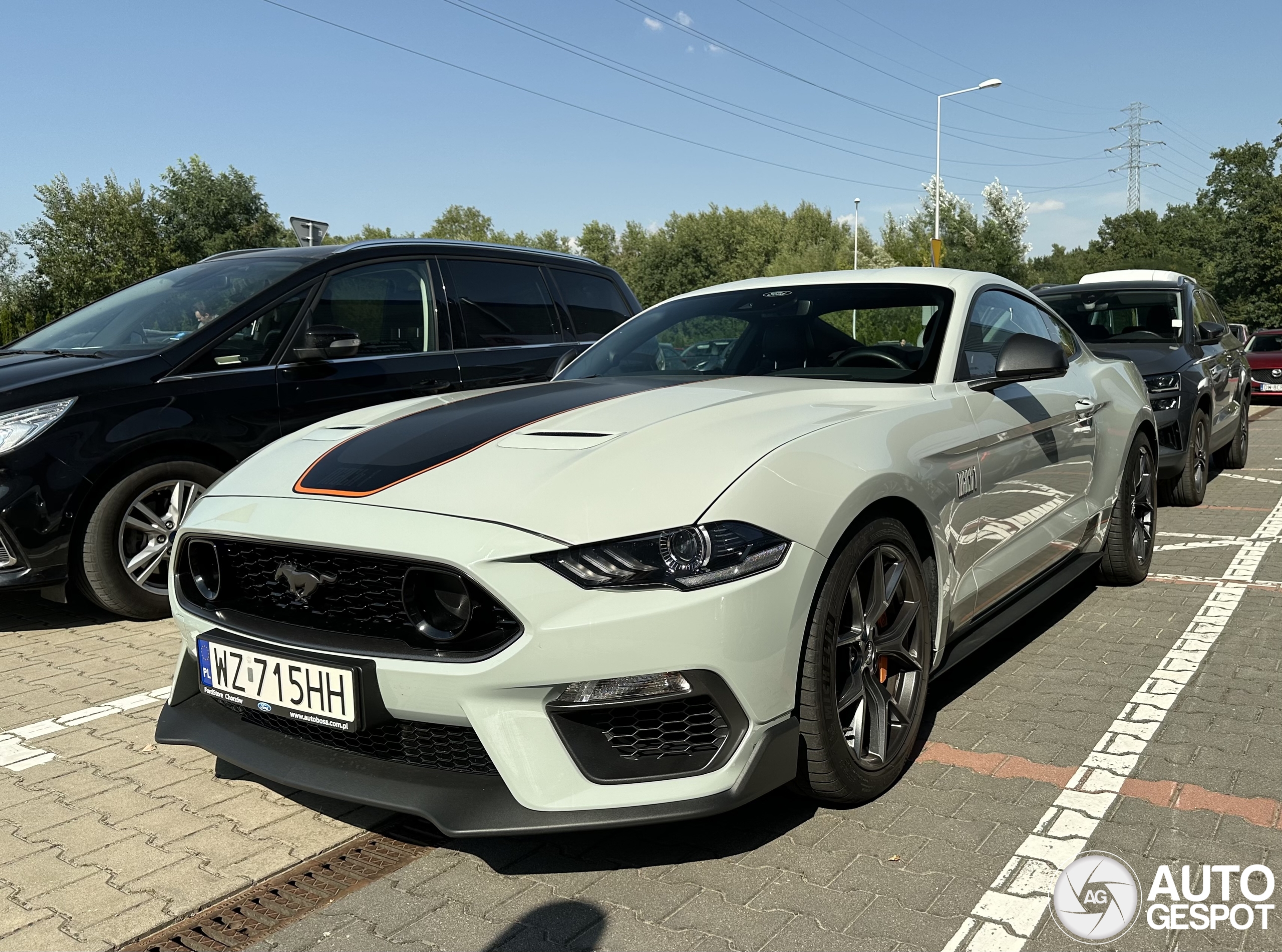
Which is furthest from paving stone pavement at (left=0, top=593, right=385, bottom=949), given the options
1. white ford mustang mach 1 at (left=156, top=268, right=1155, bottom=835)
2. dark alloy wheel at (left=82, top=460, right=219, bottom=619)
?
dark alloy wheel at (left=82, top=460, right=219, bottom=619)

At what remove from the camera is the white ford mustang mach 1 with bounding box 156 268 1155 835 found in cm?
237

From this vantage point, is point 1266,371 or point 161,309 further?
point 1266,371

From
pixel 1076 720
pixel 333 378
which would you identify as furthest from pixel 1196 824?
pixel 333 378

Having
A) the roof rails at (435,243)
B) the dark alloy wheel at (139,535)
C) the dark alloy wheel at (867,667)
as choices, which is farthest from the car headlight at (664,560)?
the roof rails at (435,243)

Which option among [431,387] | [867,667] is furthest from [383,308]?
[867,667]

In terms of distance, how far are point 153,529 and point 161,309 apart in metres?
1.27

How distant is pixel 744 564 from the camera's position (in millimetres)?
2459

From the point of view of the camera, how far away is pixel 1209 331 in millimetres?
8664

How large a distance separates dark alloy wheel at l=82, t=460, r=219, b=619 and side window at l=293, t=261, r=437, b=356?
0.95m

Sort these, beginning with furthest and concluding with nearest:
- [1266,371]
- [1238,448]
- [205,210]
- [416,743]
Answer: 1. [205,210]
2. [1266,371]
3. [1238,448]
4. [416,743]

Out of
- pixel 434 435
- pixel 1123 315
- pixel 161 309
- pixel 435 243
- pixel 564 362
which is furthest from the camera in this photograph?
pixel 1123 315

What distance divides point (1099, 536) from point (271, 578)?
12.6ft

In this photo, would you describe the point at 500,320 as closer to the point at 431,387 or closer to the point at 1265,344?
the point at 431,387

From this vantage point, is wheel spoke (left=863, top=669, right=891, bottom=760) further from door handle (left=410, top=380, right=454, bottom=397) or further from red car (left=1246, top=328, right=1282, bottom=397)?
red car (left=1246, top=328, right=1282, bottom=397)
